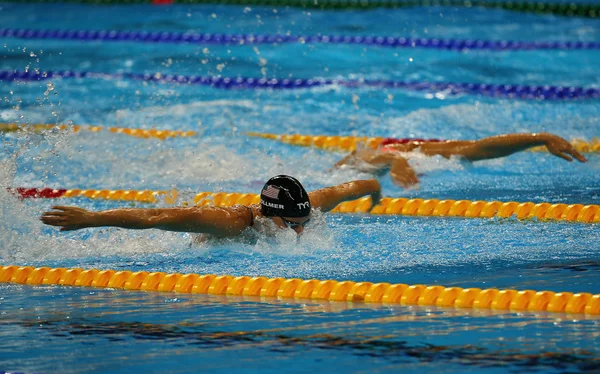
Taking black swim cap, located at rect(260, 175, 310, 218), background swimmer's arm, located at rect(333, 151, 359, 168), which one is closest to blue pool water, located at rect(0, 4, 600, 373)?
background swimmer's arm, located at rect(333, 151, 359, 168)

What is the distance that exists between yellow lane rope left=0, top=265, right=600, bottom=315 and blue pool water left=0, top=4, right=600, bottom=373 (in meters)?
0.08

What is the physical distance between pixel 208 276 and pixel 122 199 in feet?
6.80

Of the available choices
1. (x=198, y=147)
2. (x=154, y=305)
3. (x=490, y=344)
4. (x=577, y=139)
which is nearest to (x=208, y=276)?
(x=154, y=305)

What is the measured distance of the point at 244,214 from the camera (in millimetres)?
4656

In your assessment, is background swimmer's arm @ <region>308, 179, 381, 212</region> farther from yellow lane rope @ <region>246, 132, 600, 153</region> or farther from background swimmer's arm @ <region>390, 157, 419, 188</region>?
yellow lane rope @ <region>246, 132, 600, 153</region>

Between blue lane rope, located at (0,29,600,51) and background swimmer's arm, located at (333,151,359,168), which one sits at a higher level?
blue lane rope, located at (0,29,600,51)

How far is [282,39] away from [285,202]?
20.6ft

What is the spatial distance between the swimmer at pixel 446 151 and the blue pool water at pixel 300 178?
95mm

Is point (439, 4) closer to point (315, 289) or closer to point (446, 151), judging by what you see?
point (446, 151)

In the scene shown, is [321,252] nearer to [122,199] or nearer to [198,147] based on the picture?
[122,199]

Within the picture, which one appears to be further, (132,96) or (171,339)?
(132,96)

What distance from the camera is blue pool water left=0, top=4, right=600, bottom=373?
3.34m

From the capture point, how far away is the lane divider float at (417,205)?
5.31 m

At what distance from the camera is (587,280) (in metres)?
4.01
